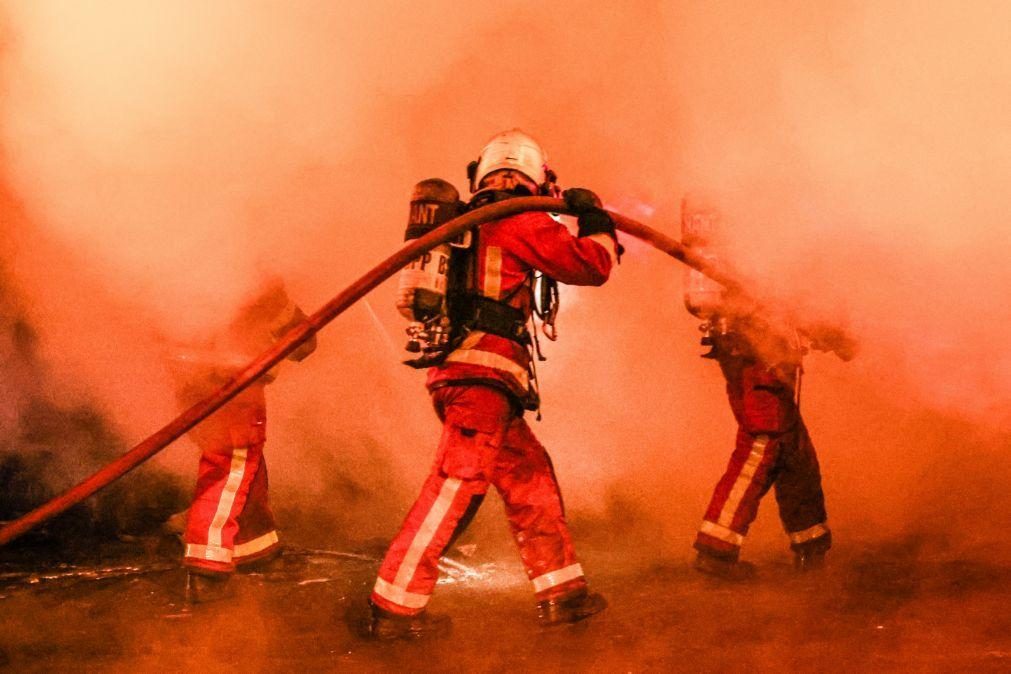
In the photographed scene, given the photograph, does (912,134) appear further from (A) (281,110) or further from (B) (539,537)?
(A) (281,110)

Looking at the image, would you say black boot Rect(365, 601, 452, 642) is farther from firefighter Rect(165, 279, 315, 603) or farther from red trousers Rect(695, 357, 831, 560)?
red trousers Rect(695, 357, 831, 560)

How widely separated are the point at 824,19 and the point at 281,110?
2.50 metres

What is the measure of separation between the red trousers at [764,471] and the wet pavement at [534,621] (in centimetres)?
19

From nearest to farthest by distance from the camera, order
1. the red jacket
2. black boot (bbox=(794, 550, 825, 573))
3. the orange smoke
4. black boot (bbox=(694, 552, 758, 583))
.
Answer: the red jacket → the orange smoke → black boot (bbox=(694, 552, 758, 583)) → black boot (bbox=(794, 550, 825, 573))

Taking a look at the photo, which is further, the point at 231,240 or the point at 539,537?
the point at 231,240

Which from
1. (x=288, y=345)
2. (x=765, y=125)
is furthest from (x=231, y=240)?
(x=765, y=125)

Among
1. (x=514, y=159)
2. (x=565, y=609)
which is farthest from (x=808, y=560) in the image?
(x=514, y=159)

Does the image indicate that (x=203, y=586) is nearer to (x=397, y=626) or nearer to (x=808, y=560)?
(x=397, y=626)

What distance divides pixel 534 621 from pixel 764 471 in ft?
4.17

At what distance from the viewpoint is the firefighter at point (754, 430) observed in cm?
445

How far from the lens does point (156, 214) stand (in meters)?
4.27

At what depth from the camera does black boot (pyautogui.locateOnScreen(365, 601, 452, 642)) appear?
362cm

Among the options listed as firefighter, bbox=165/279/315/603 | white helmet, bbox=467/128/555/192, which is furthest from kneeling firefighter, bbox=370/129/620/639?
firefighter, bbox=165/279/315/603

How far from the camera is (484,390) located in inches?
148
